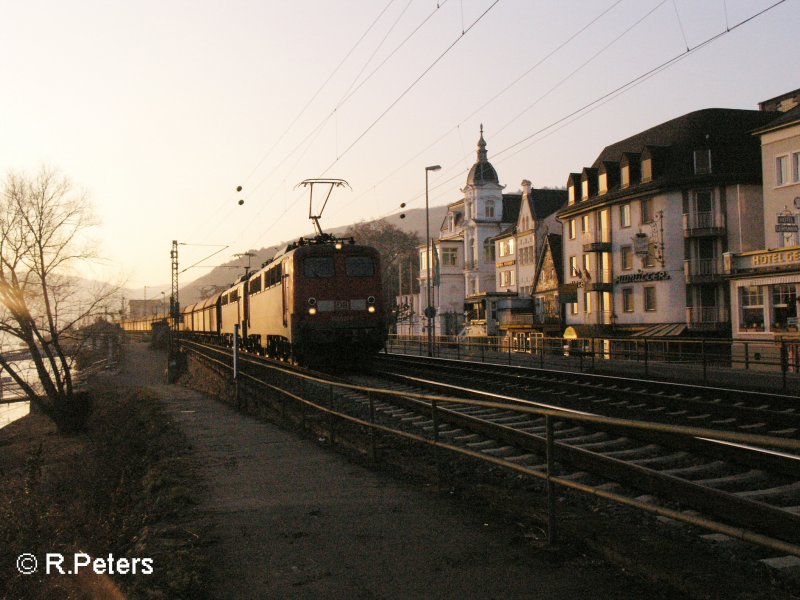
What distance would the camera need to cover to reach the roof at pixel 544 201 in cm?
6606

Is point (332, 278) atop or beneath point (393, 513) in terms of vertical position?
atop

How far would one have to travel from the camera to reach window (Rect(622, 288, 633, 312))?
48844 mm

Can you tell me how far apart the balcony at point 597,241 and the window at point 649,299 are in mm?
4139

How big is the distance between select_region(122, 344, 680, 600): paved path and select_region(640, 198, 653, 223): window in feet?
135

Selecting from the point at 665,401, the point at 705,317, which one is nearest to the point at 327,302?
the point at 665,401

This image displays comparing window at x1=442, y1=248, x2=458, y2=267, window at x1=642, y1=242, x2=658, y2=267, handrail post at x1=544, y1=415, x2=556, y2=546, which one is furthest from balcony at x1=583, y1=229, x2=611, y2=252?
handrail post at x1=544, y1=415, x2=556, y2=546

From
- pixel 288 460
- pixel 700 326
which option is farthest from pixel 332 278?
pixel 700 326

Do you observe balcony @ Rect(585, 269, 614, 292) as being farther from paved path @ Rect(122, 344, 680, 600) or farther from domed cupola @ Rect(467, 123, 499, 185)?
paved path @ Rect(122, 344, 680, 600)

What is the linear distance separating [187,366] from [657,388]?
33554 mm

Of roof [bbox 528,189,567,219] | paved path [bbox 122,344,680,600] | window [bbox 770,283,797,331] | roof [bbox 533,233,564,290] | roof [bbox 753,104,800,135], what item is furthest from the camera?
roof [bbox 528,189,567,219]

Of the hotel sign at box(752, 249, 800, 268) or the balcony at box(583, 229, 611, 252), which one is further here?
the balcony at box(583, 229, 611, 252)

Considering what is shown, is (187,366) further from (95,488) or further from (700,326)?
(95,488)

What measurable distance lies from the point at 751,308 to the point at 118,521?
3110 cm

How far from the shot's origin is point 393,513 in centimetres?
690
